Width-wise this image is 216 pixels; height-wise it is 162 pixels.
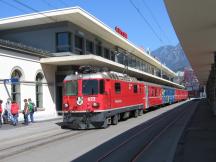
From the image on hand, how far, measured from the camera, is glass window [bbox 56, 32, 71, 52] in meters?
37.2

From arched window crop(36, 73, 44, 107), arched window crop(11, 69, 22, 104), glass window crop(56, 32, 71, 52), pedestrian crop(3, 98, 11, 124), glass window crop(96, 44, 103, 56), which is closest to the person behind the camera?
pedestrian crop(3, 98, 11, 124)

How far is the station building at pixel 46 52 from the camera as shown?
3023cm

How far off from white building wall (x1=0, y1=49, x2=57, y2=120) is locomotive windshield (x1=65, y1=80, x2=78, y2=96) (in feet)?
23.1

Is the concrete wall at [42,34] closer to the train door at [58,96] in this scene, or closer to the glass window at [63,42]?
the glass window at [63,42]

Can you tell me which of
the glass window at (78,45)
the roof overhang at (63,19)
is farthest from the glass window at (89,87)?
the glass window at (78,45)

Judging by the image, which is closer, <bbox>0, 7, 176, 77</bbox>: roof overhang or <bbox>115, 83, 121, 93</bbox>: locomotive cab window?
<bbox>115, 83, 121, 93</bbox>: locomotive cab window

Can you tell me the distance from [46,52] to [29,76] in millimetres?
3554

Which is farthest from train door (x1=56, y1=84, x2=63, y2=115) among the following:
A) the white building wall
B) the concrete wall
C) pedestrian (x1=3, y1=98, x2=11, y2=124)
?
pedestrian (x1=3, y1=98, x2=11, y2=124)

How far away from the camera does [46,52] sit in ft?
114

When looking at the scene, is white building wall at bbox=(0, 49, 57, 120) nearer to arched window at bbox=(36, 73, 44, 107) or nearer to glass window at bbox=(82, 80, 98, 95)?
arched window at bbox=(36, 73, 44, 107)

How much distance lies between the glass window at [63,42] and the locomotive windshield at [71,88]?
48.4 feet

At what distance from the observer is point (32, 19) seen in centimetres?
3666

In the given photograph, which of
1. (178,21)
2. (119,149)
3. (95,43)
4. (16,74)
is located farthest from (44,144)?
(95,43)

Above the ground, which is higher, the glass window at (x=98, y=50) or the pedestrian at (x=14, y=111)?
the glass window at (x=98, y=50)
